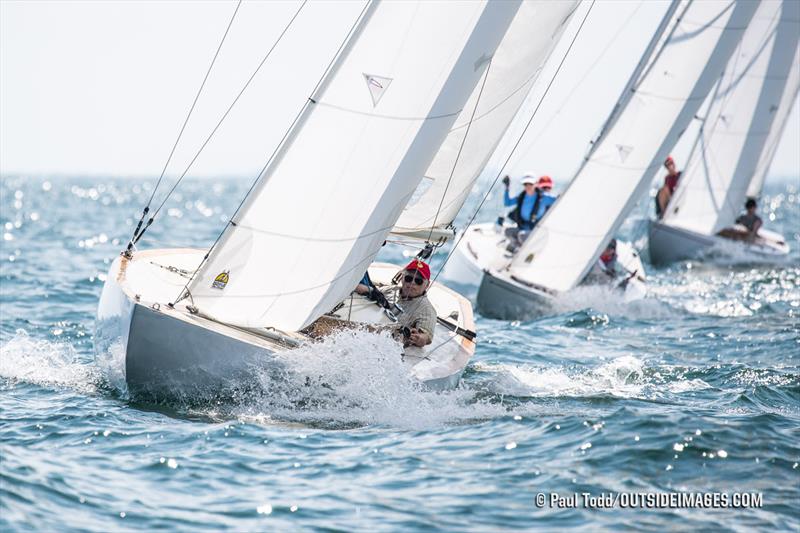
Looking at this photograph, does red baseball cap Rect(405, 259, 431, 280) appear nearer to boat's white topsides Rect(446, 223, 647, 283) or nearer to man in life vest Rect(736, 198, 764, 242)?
boat's white topsides Rect(446, 223, 647, 283)

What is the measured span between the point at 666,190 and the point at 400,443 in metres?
16.2

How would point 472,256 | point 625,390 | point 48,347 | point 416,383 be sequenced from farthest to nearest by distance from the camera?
point 472,256
point 48,347
point 625,390
point 416,383

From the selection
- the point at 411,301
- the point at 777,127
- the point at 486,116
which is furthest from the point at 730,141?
the point at 411,301

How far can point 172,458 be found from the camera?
22.1ft

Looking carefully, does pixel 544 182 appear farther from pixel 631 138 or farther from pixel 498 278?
pixel 498 278

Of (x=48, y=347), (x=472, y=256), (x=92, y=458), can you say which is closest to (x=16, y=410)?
(x=92, y=458)

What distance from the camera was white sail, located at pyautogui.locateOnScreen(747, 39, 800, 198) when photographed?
22.1m

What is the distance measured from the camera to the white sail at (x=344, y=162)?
7941mm

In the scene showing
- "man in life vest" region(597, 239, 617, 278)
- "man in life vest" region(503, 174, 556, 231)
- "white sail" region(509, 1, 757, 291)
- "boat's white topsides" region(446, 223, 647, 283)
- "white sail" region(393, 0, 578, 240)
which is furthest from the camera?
"man in life vest" region(503, 174, 556, 231)

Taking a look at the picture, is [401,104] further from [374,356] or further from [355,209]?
[374,356]

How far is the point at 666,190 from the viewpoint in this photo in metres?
22.2

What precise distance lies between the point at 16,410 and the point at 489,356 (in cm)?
528

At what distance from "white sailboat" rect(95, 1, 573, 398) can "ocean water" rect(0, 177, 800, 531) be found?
352mm

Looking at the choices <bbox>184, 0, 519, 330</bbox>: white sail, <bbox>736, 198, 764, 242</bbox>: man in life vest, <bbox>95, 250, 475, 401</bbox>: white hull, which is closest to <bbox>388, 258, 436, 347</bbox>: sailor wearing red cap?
<bbox>95, 250, 475, 401</bbox>: white hull
